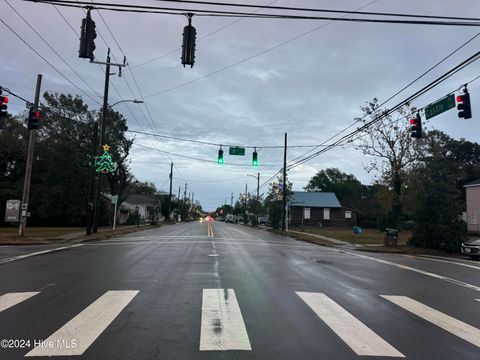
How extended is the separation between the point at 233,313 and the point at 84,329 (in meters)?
2.46

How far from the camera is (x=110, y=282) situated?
1039cm

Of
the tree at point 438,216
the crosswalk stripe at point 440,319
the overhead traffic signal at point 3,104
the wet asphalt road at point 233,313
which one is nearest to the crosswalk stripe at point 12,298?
the wet asphalt road at point 233,313

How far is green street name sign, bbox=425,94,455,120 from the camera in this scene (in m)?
16.3

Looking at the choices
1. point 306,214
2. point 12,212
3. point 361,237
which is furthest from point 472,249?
point 306,214

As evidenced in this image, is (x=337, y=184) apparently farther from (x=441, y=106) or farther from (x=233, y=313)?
(x=233, y=313)

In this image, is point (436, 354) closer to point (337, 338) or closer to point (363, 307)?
point (337, 338)

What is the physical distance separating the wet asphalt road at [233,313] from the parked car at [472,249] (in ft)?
33.0

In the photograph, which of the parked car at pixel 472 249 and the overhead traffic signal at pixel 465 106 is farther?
the parked car at pixel 472 249

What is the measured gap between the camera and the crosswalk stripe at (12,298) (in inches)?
308

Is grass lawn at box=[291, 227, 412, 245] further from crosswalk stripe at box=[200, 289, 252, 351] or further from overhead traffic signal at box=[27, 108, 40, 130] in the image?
crosswalk stripe at box=[200, 289, 252, 351]

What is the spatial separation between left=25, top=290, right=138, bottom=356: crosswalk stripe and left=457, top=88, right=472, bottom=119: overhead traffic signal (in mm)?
13519

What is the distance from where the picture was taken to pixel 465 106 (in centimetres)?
1585

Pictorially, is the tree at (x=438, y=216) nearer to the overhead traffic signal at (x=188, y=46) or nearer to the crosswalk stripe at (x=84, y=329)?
the overhead traffic signal at (x=188, y=46)

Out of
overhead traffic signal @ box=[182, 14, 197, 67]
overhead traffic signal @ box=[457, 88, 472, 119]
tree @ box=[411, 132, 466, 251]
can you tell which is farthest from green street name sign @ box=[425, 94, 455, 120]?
overhead traffic signal @ box=[182, 14, 197, 67]
